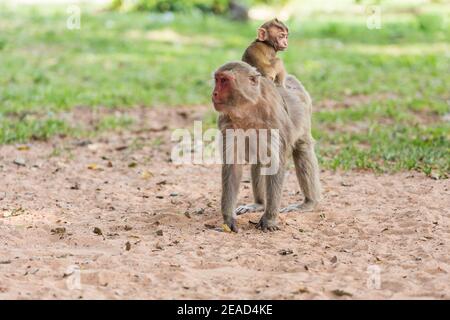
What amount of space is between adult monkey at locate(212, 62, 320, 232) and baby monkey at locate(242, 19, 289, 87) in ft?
0.41

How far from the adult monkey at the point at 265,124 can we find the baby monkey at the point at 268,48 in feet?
0.41

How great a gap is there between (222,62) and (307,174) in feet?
25.6

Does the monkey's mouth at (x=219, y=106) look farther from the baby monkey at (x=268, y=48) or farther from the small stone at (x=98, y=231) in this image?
the small stone at (x=98, y=231)

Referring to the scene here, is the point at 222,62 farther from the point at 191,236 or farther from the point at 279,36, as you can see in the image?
the point at 191,236

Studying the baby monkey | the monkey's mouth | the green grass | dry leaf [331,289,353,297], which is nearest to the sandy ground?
dry leaf [331,289,353,297]

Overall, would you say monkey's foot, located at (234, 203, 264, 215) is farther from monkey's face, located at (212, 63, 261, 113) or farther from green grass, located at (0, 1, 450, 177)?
green grass, located at (0, 1, 450, 177)

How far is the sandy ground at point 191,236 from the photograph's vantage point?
506cm

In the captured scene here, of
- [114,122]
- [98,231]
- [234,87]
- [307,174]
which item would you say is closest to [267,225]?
[307,174]

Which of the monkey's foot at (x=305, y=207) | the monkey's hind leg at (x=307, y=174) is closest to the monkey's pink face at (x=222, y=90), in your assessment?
the monkey's hind leg at (x=307, y=174)

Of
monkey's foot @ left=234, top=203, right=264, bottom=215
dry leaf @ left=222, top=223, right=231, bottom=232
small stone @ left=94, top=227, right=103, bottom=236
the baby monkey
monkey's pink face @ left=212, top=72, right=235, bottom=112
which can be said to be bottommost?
monkey's foot @ left=234, top=203, right=264, bottom=215

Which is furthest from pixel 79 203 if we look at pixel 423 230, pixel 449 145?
pixel 449 145

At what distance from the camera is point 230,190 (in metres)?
6.46

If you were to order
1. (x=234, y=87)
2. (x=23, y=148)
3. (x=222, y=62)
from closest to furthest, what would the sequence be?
(x=234, y=87)
(x=23, y=148)
(x=222, y=62)

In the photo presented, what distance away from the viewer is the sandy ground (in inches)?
199
